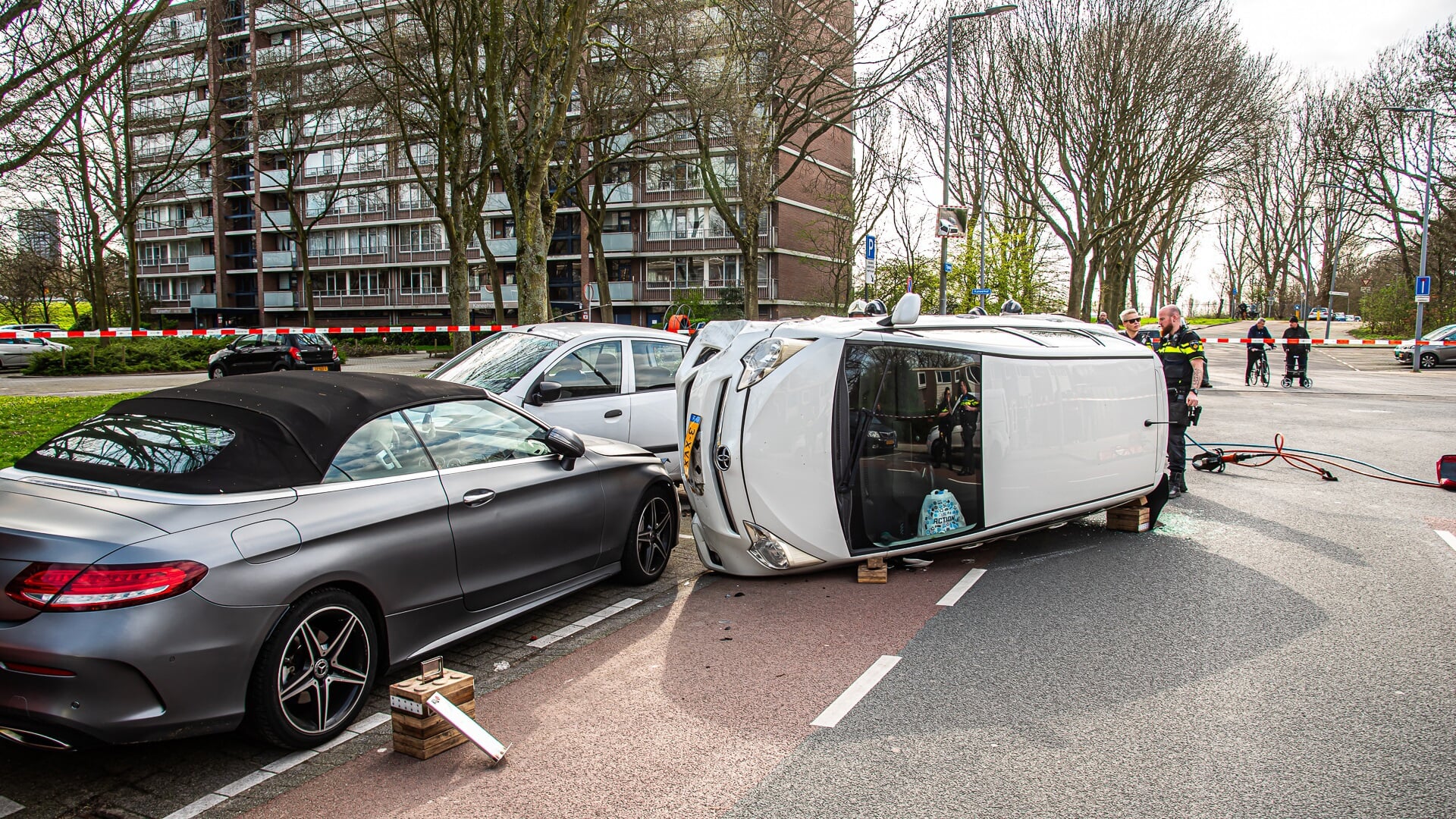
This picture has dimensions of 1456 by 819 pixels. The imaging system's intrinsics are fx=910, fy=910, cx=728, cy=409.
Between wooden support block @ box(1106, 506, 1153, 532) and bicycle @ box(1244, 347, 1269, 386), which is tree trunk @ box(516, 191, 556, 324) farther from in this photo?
bicycle @ box(1244, 347, 1269, 386)

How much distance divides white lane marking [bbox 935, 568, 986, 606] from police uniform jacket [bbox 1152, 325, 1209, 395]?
388cm

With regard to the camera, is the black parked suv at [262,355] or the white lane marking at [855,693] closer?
the white lane marking at [855,693]

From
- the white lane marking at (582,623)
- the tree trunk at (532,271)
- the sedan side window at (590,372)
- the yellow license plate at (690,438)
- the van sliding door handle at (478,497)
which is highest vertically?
the tree trunk at (532,271)

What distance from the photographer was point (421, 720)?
362cm

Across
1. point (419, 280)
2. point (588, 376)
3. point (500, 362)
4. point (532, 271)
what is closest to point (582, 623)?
point (588, 376)

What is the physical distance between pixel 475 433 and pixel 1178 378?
7.14 m

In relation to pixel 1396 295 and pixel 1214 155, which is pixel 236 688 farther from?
pixel 1396 295

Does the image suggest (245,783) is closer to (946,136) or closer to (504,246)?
(946,136)

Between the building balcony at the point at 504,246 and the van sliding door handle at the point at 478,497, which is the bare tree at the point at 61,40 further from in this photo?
the building balcony at the point at 504,246

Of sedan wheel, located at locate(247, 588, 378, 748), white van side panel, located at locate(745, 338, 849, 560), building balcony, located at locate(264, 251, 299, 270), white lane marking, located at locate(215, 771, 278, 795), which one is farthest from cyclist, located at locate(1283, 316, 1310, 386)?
building balcony, located at locate(264, 251, 299, 270)

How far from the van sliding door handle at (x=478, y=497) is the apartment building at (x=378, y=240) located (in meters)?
38.5

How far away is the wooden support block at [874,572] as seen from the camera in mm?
6051

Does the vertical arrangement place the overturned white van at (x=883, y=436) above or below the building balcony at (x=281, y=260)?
below

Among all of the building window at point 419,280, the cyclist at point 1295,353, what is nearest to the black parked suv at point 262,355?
the cyclist at point 1295,353
